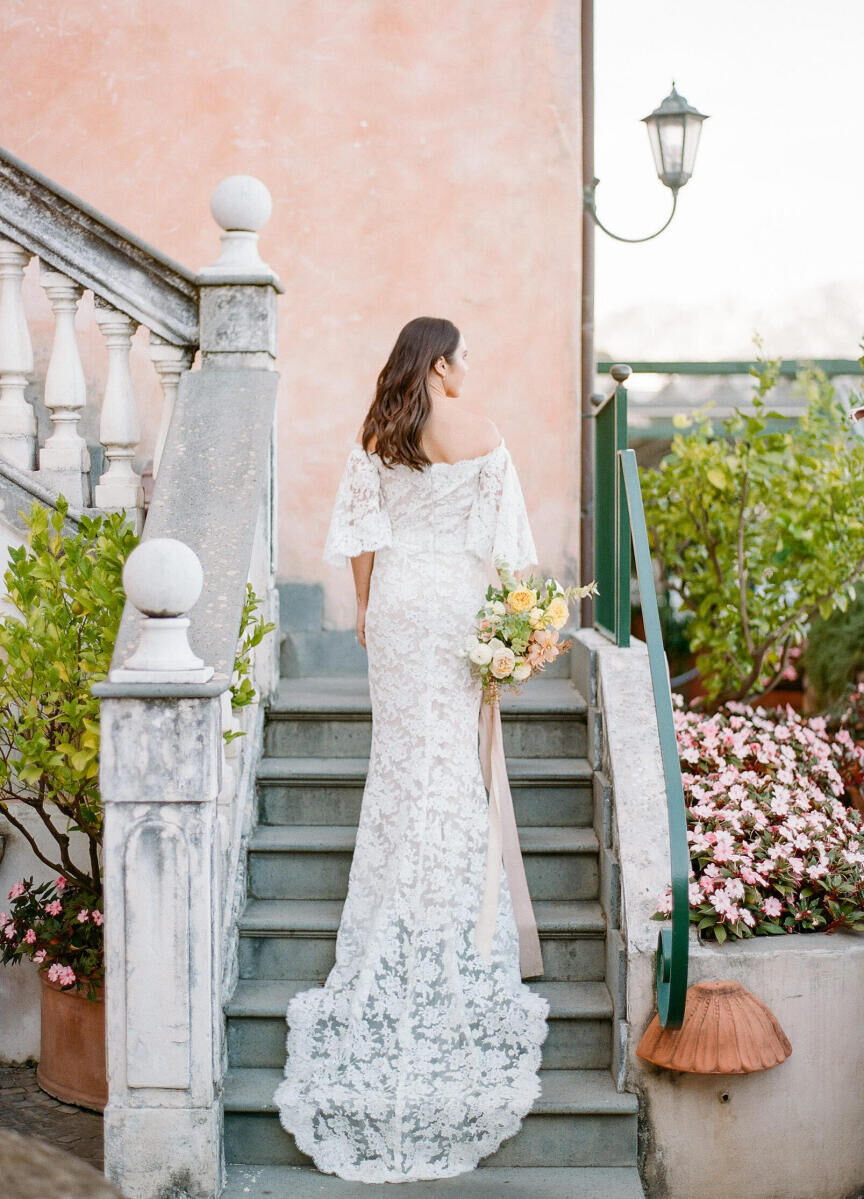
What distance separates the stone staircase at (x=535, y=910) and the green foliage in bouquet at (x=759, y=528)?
155cm

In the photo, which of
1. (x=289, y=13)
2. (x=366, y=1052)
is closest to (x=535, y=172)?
(x=289, y=13)

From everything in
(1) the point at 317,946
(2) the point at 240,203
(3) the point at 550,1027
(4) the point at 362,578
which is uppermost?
(2) the point at 240,203

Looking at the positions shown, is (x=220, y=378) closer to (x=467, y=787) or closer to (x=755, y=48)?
(x=467, y=787)

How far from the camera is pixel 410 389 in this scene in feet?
12.8

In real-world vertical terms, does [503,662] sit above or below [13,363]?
below

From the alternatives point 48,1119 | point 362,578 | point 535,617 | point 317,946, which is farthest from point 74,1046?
point 535,617

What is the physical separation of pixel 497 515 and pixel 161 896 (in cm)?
155

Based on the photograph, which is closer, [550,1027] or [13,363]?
[550,1027]

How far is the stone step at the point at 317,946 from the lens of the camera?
13.3 feet

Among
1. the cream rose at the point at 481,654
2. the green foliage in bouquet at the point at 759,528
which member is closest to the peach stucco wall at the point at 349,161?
the green foliage in bouquet at the point at 759,528

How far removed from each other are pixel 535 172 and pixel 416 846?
343 centimetres

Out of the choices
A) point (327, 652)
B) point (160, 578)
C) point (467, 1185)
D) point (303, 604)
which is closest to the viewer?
point (160, 578)

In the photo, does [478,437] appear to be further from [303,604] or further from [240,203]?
[303,604]

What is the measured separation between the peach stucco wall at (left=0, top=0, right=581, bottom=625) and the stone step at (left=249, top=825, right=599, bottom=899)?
6.10 ft
